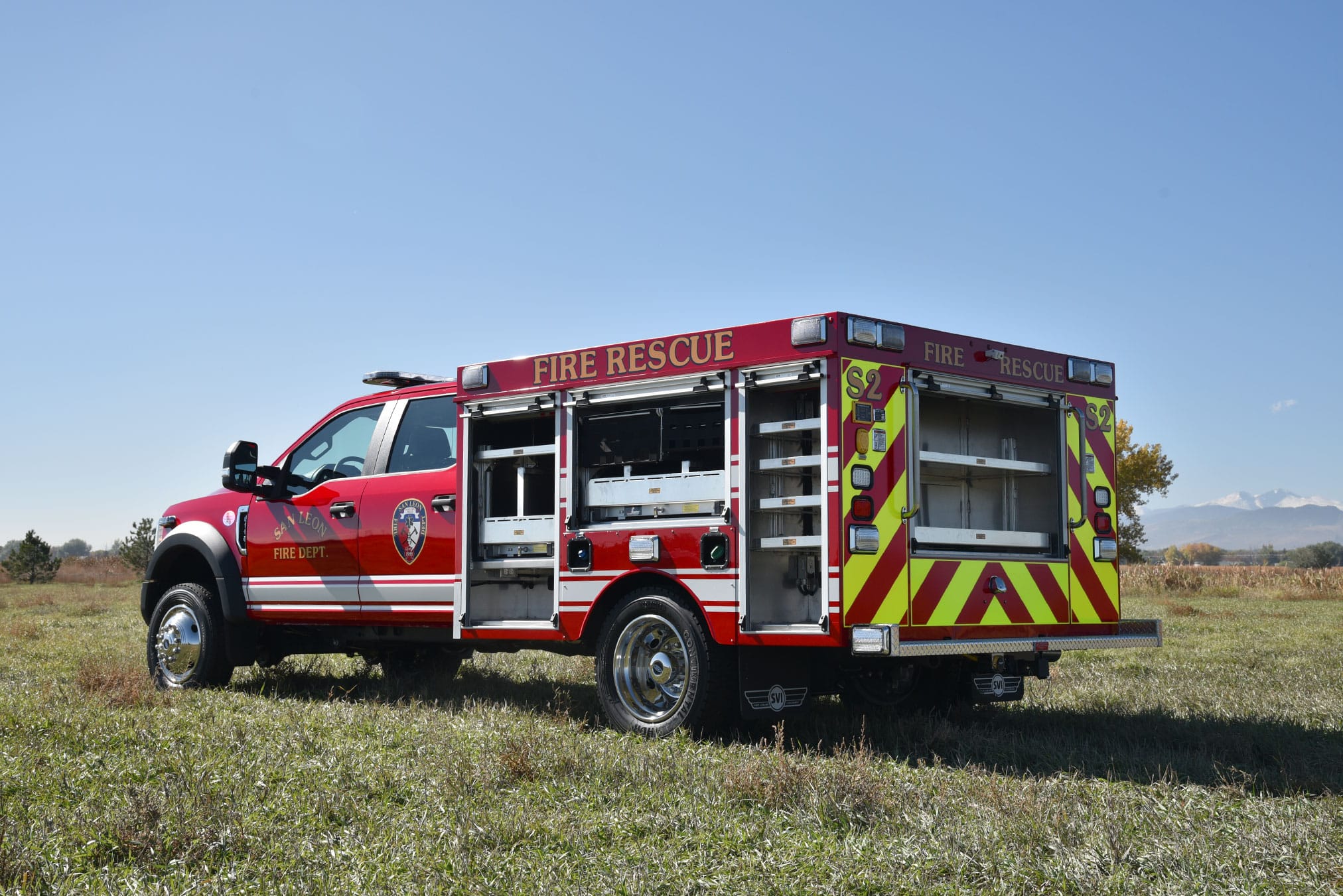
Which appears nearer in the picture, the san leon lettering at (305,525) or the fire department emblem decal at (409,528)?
the fire department emblem decal at (409,528)

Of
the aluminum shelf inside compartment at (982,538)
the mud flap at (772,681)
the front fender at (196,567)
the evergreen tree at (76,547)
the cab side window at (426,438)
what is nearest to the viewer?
the mud flap at (772,681)

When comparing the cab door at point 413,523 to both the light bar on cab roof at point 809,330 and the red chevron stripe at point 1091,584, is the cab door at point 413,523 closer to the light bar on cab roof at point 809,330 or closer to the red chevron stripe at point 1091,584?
the light bar on cab roof at point 809,330

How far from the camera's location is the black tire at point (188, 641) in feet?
32.6

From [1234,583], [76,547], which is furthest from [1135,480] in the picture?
[76,547]

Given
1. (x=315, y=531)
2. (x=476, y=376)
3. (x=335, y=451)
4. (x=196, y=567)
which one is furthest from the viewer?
(x=196, y=567)

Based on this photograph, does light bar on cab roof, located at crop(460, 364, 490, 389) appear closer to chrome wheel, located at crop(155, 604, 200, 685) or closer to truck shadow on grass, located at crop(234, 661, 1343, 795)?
truck shadow on grass, located at crop(234, 661, 1343, 795)

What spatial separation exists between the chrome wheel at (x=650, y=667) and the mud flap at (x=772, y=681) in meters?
0.43

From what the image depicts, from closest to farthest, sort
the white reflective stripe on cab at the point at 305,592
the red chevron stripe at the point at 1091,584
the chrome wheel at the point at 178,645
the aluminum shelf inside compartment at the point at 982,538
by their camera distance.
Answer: the aluminum shelf inside compartment at the point at 982,538 → the red chevron stripe at the point at 1091,584 → the white reflective stripe on cab at the point at 305,592 → the chrome wheel at the point at 178,645

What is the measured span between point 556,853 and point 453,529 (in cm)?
424

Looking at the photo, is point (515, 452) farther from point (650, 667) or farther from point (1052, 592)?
point (1052, 592)

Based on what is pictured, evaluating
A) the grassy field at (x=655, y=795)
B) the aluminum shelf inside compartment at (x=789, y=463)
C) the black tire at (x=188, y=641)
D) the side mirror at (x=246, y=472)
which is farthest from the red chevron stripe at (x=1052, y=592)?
the black tire at (x=188, y=641)

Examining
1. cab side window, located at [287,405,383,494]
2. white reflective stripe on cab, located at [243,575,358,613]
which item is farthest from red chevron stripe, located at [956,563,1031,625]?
cab side window, located at [287,405,383,494]

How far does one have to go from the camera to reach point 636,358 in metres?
7.53

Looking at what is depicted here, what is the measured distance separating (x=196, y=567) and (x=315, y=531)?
1.68 metres
